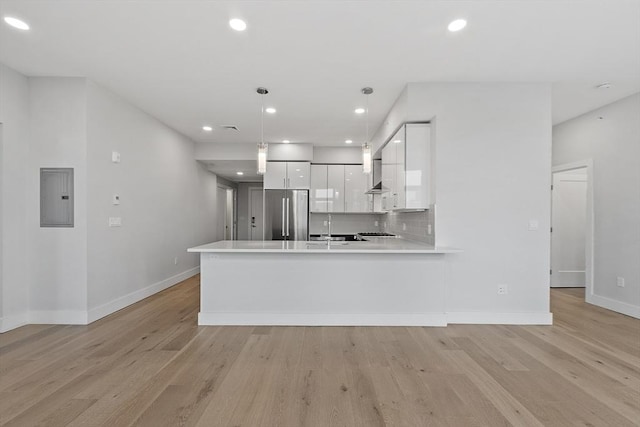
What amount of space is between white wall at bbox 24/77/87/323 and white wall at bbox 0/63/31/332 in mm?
55

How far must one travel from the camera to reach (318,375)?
2330mm

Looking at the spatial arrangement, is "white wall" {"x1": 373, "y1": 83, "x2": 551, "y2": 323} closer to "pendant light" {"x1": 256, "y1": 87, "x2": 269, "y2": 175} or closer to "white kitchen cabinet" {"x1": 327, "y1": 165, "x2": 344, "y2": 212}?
"pendant light" {"x1": 256, "y1": 87, "x2": 269, "y2": 175}

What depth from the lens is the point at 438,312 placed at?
3.40 m

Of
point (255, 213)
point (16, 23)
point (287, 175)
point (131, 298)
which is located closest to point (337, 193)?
point (287, 175)

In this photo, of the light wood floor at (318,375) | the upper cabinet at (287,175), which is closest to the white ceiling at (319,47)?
the upper cabinet at (287,175)

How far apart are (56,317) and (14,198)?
1365 millimetres

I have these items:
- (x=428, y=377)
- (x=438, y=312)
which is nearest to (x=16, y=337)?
(x=428, y=377)

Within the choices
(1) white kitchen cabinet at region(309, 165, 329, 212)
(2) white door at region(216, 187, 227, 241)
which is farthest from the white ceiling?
(2) white door at region(216, 187, 227, 241)

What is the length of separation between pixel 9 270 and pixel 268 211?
3882mm

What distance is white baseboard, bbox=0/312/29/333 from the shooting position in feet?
10.4

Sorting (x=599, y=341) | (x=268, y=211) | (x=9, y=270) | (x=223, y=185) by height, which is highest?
(x=223, y=185)

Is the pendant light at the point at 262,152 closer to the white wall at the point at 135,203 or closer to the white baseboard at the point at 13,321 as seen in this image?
the white wall at the point at 135,203

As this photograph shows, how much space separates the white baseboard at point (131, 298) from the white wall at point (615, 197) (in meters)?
6.40

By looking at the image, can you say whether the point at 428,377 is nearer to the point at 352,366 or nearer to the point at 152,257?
the point at 352,366
